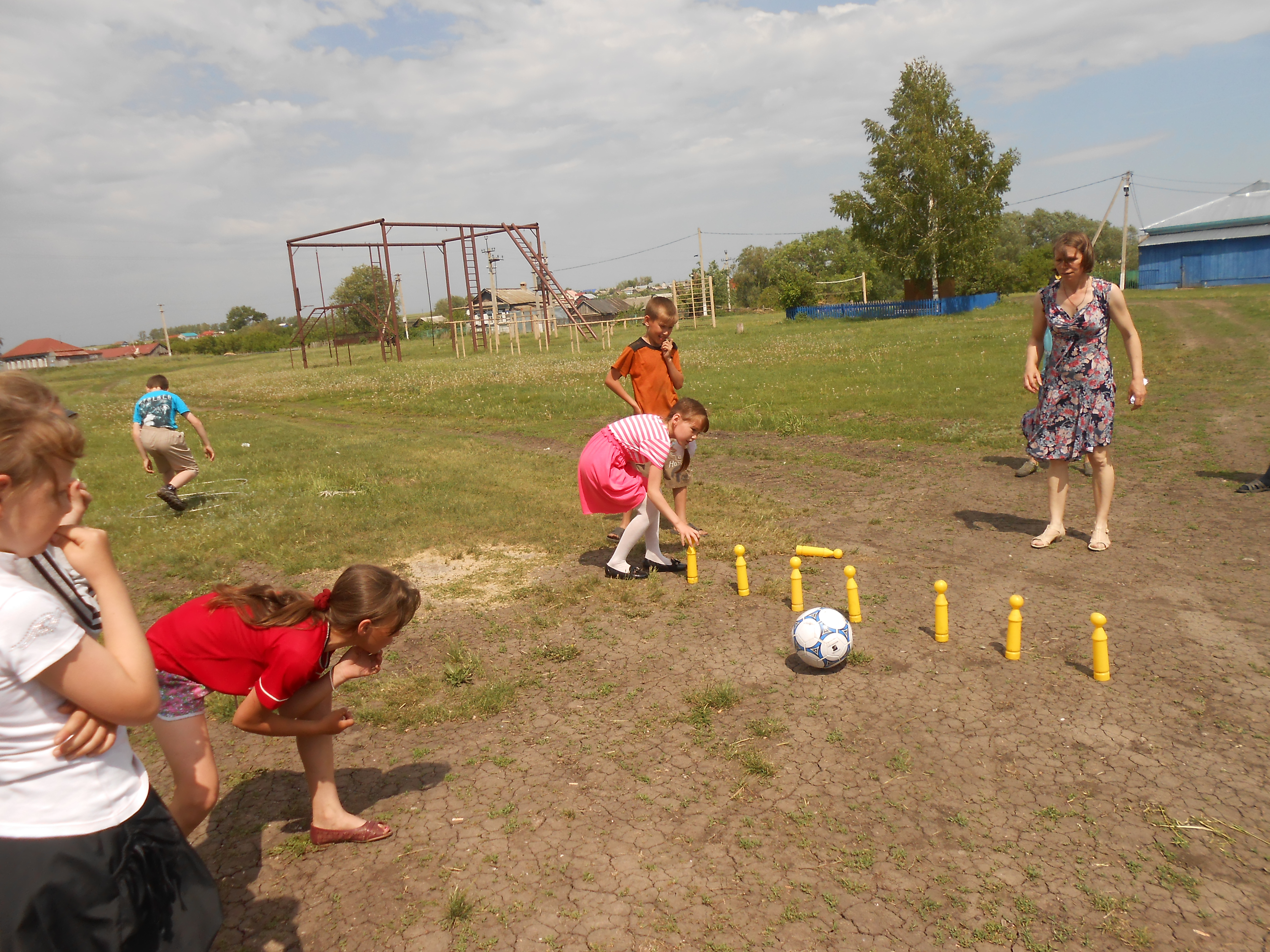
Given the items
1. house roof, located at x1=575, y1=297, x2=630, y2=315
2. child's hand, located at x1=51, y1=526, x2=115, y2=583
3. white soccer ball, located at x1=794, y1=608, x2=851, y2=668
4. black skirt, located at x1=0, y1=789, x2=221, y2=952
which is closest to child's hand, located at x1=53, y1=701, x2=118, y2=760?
black skirt, located at x1=0, y1=789, x2=221, y2=952

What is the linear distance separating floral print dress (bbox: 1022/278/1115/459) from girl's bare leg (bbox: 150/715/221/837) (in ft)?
22.5

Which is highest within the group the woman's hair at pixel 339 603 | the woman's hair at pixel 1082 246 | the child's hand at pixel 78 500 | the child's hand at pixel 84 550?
the woman's hair at pixel 1082 246

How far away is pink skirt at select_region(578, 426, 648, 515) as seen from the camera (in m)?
6.86

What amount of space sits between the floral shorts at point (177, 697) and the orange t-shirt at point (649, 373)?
5576 mm

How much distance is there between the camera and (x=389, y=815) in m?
4.10

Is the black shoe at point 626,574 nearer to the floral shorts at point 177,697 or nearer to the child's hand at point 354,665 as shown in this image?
the child's hand at point 354,665

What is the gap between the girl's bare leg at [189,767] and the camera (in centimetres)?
319

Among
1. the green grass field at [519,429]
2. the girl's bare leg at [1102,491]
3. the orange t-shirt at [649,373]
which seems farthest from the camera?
the green grass field at [519,429]

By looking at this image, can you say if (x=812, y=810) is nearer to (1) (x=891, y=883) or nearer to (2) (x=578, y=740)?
(1) (x=891, y=883)

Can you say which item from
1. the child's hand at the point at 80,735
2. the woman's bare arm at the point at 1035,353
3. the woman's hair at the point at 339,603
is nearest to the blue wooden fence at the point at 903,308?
the woman's bare arm at the point at 1035,353

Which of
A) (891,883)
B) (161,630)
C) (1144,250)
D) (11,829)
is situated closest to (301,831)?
(161,630)

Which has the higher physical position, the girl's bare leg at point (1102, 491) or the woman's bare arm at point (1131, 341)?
the woman's bare arm at point (1131, 341)

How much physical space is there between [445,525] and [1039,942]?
23.9ft

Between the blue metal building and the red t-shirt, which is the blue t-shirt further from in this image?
the blue metal building
